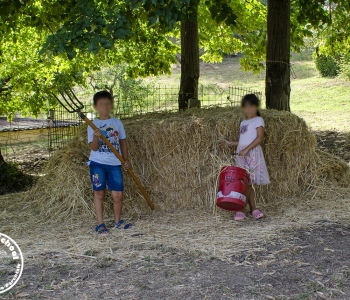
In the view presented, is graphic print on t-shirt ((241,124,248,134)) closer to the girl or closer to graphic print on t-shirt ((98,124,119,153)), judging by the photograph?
the girl

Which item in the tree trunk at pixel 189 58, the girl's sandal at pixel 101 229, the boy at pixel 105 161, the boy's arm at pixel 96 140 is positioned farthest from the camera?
the tree trunk at pixel 189 58

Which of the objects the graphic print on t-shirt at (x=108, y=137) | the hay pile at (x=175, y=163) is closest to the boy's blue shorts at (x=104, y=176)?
the graphic print on t-shirt at (x=108, y=137)

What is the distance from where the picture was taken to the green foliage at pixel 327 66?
79.3 feet

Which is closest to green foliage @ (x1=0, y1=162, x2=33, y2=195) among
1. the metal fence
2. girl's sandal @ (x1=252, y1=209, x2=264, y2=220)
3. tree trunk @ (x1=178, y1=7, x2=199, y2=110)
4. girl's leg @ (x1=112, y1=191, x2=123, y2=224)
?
the metal fence

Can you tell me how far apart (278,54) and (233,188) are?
3.43 m

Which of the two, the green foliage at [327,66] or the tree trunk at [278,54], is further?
the green foliage at [327,66]

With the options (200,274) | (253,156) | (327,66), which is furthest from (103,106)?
(327,66)

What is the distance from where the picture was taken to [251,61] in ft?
43.5

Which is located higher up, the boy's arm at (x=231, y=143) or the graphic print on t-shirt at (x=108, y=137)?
the graphic print on t-shirt at (x=108, y=137)

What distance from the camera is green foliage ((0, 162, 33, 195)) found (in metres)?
8.52

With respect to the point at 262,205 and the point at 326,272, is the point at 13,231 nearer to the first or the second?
the point at 262,205

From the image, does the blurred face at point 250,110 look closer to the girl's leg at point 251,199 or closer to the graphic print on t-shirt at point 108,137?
the girl's leg at point 251,199

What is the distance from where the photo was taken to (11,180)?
8648 millimetres

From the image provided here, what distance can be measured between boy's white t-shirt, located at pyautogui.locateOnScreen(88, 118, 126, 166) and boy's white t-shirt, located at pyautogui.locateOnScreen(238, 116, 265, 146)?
1.43m
